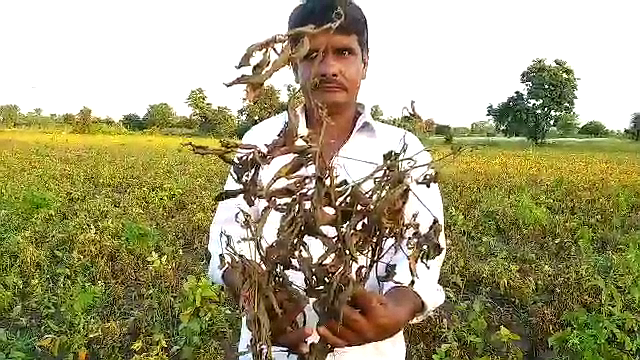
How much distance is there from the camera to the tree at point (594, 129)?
2084 inches

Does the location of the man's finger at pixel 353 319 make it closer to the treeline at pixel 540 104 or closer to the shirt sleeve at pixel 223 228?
the shirt sleeve at pixel 223 228

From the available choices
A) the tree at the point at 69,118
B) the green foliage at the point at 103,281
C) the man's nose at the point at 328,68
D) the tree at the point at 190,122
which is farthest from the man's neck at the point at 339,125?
the tree at the point at 69,118

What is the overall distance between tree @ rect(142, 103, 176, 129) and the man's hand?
32.5 metres

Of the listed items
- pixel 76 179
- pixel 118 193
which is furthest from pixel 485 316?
pixel 76 179

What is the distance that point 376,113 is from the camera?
1.66 metres

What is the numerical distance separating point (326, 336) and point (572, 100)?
51.5 m

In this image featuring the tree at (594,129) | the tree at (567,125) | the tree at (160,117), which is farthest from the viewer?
the tree at (594,129)

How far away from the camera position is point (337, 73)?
4.71 ft

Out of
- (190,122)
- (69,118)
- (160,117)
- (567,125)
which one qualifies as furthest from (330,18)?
(567,125)

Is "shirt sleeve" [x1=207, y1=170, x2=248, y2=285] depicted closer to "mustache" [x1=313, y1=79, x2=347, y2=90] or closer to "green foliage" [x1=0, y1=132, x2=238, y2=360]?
"mustache" [x1=313, y1=79, x2=347, y2=90]

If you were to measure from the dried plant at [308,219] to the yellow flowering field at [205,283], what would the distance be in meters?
0.14

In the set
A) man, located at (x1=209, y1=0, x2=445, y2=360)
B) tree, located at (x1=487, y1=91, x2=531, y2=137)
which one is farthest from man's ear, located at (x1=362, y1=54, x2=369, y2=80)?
tree, located at (x1=487, y1=91, x2=531, y2=137)

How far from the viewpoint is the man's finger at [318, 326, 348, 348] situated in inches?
45.1

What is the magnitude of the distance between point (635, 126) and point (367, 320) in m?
48.3
